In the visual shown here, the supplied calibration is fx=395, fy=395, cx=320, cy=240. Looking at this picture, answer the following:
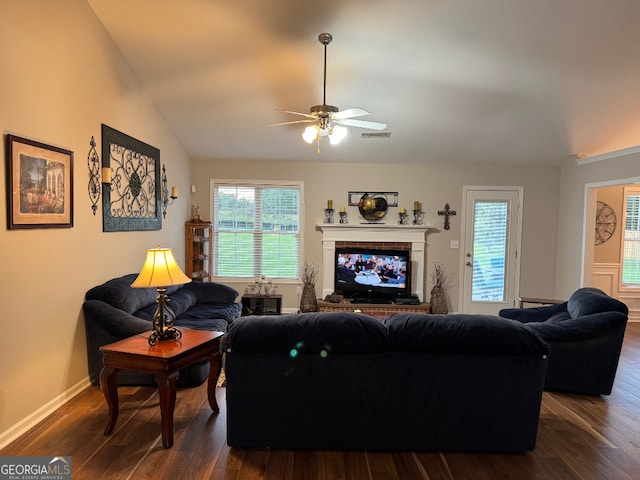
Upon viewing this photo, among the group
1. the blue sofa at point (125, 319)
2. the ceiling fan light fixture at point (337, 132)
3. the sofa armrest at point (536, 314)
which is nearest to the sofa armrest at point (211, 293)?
the blue sofa at point (125, 319)

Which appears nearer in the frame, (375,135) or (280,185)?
(375,135)

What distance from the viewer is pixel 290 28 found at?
11.6ft

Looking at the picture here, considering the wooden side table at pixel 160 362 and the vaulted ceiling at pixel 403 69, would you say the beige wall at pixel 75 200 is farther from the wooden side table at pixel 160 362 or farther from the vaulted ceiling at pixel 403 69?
the wooden side table at pixel 160 362

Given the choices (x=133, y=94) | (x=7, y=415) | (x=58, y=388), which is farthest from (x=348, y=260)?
(x=7, y=415)

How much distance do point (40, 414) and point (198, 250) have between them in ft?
11.3

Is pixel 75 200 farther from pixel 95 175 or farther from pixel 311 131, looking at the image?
pixel 311 131

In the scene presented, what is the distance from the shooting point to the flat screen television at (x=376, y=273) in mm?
6137

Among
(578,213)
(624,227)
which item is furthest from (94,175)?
(624,227)

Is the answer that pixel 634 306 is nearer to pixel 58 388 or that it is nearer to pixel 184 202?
pixel 184 202

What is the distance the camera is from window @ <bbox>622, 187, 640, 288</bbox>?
253 inches

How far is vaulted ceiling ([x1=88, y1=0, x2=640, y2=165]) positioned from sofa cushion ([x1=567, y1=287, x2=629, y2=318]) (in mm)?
2201

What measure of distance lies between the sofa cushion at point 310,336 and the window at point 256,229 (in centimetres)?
399

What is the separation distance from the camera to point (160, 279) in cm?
274

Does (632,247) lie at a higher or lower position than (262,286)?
higher
